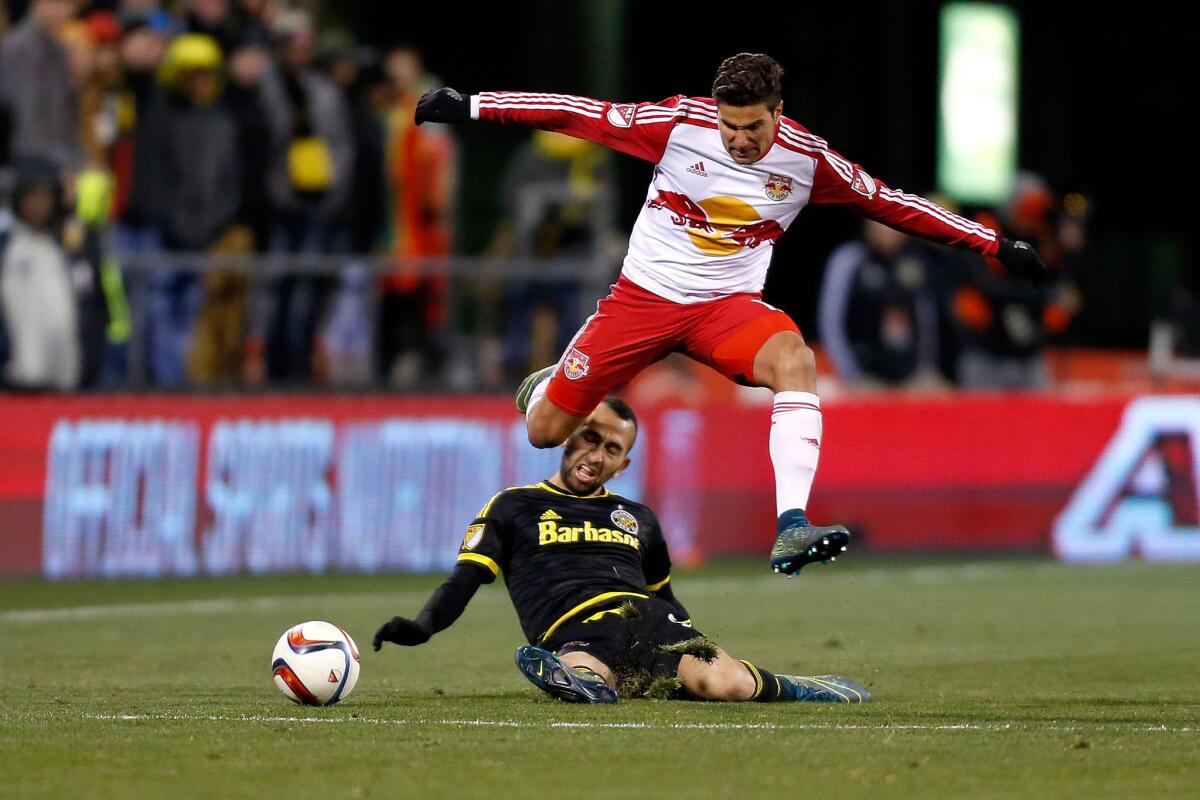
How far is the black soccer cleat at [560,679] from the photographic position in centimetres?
804

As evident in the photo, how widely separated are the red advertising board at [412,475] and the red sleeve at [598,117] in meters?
6.66

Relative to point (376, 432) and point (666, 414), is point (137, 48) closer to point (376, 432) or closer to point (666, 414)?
point (376, 432)

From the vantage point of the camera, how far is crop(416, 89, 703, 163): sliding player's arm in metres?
8.82

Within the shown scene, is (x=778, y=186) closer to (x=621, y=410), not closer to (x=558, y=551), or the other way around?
(x=621, y=410)

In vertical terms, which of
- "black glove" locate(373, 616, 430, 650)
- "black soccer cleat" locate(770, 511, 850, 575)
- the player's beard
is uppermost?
the player's beard

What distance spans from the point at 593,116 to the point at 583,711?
2.50 metres

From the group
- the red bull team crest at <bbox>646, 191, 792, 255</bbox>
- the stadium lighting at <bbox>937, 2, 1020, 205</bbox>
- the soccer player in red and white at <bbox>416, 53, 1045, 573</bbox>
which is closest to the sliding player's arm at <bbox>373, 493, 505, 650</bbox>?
the soccer player in red and white at <bbox>416, 53, 1045, 573</bbox>

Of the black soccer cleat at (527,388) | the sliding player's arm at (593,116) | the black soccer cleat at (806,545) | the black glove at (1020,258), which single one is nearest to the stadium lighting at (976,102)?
the black soccer cleat at (527,388)

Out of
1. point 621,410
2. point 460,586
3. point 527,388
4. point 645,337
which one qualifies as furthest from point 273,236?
point 460,586

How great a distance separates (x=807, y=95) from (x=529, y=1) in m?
3.35

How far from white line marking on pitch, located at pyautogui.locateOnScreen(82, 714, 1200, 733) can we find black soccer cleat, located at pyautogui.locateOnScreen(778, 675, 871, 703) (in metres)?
0.82

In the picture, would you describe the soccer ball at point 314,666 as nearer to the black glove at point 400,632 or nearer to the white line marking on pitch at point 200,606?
the black glove at point 400,632

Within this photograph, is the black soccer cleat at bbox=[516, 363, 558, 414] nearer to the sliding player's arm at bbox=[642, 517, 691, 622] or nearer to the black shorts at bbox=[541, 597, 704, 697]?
the sliding player's arm at bbox=[642, 517, 691, 622]

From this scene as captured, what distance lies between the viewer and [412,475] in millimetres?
15992
